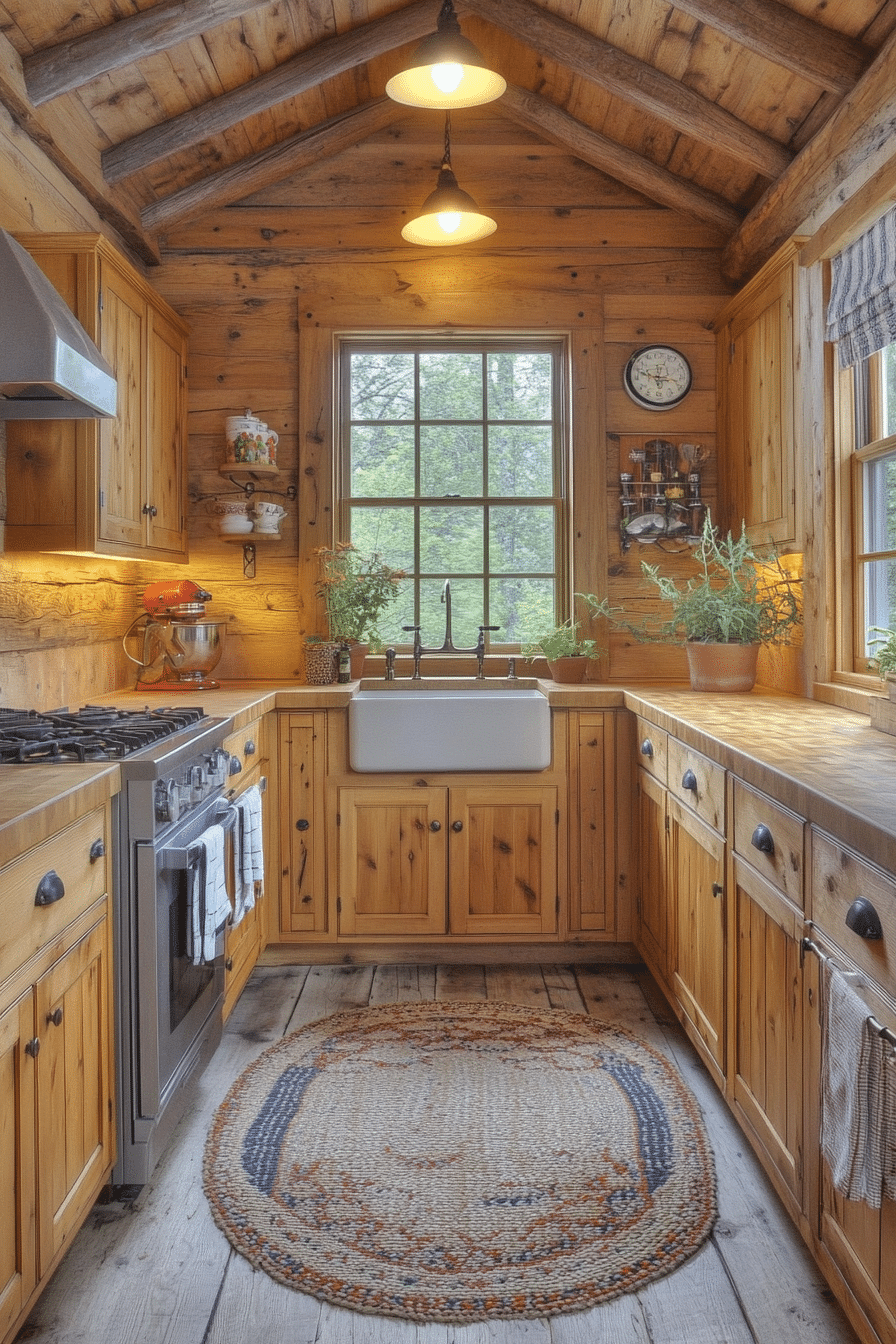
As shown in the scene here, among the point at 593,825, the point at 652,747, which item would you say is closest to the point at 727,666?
Result: the point at 652,747

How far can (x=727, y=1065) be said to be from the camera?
224 cm

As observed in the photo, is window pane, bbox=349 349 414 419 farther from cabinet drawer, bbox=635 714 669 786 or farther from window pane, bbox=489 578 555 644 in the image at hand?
cabinet drawer, bbox=635 714 669 786

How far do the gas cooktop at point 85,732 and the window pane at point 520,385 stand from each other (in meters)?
1.96

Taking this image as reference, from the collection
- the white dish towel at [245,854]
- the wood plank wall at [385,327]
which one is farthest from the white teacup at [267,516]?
the white dish towel at [245,854]

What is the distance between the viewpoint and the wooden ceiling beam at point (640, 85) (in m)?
3.24

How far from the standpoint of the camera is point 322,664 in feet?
11.9

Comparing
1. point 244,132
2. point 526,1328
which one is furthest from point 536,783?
point 244,132

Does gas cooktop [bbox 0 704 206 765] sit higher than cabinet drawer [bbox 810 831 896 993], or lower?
higher

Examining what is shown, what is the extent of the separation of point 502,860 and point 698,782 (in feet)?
3.56

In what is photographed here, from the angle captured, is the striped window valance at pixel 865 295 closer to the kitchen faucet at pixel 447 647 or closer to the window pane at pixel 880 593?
the window pane at pixel 880 593

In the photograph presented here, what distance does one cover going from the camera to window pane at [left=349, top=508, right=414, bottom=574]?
13.2ft

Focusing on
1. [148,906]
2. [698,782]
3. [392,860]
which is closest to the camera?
[148,906]

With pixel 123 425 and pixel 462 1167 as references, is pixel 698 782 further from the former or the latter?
pixel 123 425

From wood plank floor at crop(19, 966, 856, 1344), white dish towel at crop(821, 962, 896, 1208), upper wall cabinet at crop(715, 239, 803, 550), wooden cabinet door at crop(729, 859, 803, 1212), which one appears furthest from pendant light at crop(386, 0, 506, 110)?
wood plank floor at crop(19, 966, 856, 1344)
